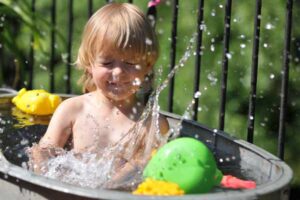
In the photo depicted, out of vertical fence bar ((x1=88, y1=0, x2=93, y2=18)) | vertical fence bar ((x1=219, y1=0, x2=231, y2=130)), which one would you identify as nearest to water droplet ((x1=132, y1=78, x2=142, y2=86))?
vertical fence bar ((x1=219, y1=0, x2=231, y2=130))

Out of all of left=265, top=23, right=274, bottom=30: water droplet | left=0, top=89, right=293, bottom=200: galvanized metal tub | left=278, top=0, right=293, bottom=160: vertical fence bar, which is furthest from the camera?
left=265, top=23, right=274, bottom=30: water droplet

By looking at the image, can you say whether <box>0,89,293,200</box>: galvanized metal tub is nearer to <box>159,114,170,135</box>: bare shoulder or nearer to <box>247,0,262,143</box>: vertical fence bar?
<box>159,114,170,135</box>: bare shoulder

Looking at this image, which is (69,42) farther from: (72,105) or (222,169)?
(222,169)

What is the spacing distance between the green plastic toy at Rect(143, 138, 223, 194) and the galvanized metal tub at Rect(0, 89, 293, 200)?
58 mm

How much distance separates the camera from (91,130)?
11.1ft

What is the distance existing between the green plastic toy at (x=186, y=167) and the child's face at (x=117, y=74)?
570mm

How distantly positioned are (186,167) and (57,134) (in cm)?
83

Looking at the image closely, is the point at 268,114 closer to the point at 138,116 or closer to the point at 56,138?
the point at 138,116

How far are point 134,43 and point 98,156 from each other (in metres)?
0.47

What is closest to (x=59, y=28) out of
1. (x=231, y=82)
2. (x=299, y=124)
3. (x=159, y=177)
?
(x=231, y=82)

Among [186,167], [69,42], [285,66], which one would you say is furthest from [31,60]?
[186,167]

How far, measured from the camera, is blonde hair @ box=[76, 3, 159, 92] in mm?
3287

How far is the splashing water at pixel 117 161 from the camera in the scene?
9.43 feet

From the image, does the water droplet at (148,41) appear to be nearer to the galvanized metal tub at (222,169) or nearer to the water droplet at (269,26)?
the galvanized metal tub at (222,169)
